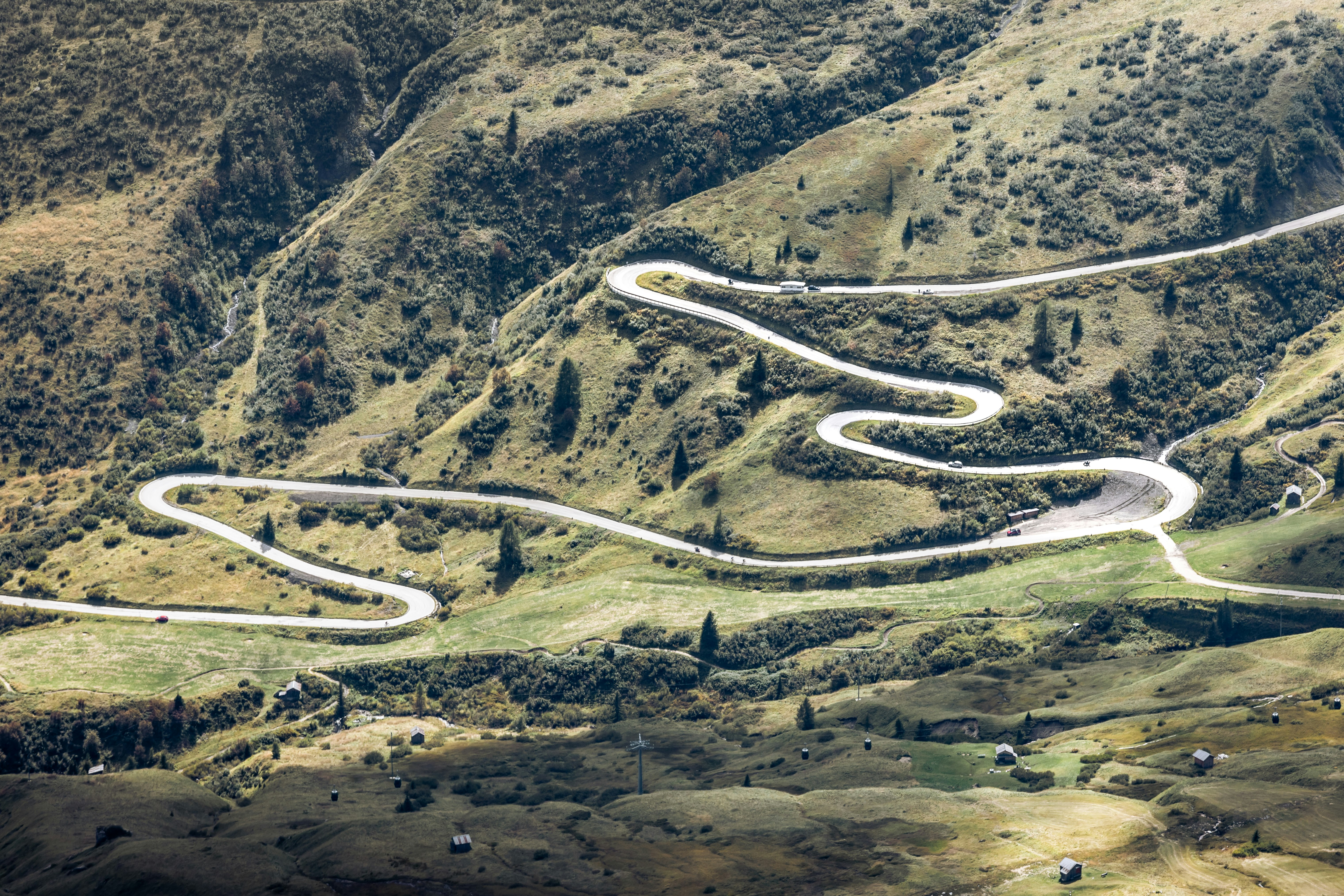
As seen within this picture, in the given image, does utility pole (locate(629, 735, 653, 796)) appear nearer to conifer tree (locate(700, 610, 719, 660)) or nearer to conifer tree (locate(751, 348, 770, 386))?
conifer tree (locate(700, 610, 719, 660))

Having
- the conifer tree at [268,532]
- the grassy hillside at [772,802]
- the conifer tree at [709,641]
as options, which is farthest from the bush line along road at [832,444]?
the grassy hillside at [772,802]

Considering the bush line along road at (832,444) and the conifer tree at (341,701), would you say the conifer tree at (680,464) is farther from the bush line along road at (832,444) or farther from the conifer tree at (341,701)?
the conifer tree at (341,701)

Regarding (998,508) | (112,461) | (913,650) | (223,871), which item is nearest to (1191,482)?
(998,508)

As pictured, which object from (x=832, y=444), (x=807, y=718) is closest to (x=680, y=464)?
(x=832, y=444)

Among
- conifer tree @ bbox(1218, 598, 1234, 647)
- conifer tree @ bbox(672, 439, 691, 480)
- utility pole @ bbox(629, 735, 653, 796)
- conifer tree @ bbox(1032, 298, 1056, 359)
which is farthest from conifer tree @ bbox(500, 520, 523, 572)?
conifer tree @ bbox(1218, 598, 1234, 647)

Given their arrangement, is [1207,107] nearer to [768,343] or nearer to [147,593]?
[768,343]

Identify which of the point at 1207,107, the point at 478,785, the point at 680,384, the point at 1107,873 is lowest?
the point at 478,785

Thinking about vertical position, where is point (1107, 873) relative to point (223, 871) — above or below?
above
